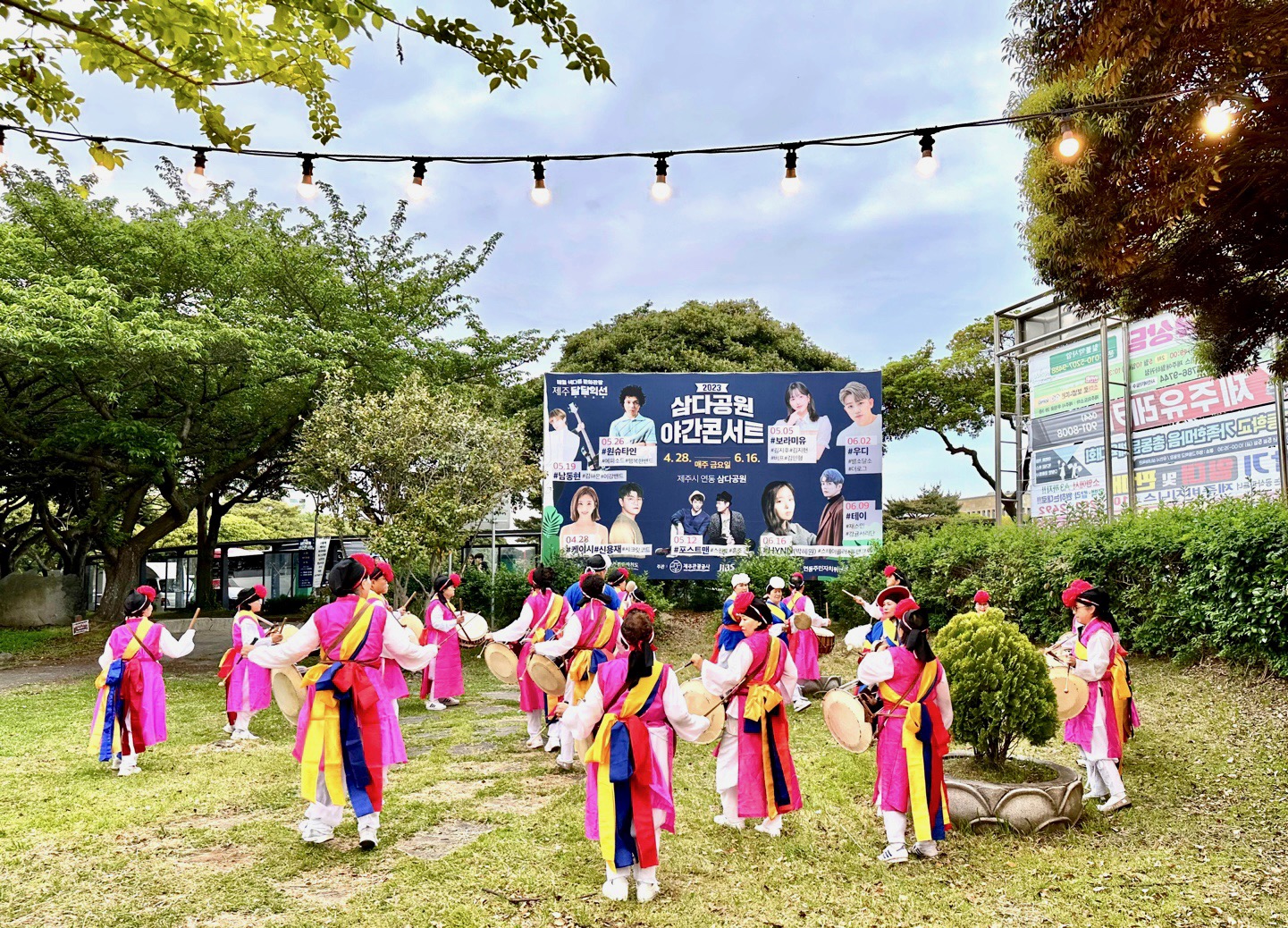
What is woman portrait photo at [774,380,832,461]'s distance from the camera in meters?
17.1

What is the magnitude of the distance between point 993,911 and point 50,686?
45.9 ft

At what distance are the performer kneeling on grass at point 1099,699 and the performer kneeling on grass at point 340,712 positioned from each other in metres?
4.72

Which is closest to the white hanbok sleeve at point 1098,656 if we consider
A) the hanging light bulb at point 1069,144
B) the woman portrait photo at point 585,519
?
the hanging light bulb at point 1069,144

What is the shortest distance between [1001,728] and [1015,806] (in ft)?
1.65

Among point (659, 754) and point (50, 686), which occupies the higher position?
point (659, 754)

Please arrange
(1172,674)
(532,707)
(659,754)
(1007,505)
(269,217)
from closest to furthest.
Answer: (659,754)
(532,707)
(1172,674)
(269,217)
(1007,505)

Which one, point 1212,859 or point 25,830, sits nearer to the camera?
point 1212,859

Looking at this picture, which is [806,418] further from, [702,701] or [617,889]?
[617,889]

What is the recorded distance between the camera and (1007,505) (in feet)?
84.5

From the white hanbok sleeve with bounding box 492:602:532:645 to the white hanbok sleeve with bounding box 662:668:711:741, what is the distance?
309cm

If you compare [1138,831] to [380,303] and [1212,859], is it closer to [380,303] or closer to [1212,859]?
[1212,859]

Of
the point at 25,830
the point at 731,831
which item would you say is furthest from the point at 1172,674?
the point at 25,830

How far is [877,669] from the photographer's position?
498 cm

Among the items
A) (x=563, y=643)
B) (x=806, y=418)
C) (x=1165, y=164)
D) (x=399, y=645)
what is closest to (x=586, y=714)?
(x=399, y=645)
